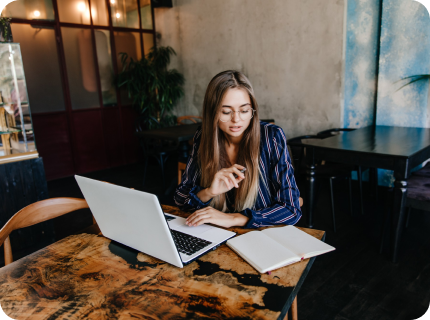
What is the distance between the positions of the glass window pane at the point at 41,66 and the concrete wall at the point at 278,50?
7.13 ft

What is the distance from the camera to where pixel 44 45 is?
175 inches

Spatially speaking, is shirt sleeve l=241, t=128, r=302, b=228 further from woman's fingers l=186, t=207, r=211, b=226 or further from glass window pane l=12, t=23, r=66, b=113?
glass window pane l=12, t=23, r=66, b=113

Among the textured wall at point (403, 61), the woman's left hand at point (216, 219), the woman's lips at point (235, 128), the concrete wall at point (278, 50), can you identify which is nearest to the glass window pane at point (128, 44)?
the concrete wall at point (278, 50)

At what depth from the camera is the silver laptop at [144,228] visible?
791mm

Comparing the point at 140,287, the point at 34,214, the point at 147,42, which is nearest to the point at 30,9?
the point at 147,42

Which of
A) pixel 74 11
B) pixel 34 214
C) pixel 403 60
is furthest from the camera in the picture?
pixel 74 11

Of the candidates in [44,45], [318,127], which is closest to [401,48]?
[318,127]

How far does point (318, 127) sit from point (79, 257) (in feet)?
11.4

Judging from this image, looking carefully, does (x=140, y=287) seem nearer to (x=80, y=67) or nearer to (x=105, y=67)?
(x=80, y=67)

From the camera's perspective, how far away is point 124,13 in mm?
5199

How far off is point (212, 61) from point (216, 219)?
432cm

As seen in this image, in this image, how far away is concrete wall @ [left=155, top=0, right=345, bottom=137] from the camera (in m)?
3.63

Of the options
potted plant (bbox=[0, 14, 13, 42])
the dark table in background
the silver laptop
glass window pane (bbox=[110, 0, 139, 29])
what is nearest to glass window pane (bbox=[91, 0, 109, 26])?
glass window pane (bbox=[110, 0, 139, 29])

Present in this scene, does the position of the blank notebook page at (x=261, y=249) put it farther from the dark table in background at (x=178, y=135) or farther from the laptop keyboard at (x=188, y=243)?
the dark table in background at (x=178, y=135)
